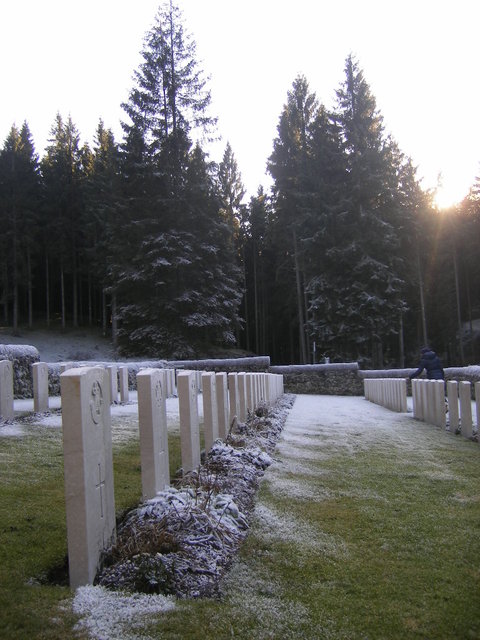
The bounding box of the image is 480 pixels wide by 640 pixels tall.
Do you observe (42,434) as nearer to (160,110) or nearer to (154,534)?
(154,534)

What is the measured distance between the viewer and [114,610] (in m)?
2.07

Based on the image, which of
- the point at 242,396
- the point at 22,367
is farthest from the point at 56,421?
the point at 22,367

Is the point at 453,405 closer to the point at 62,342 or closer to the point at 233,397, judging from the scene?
the point at 233,397

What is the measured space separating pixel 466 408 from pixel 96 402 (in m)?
6.06

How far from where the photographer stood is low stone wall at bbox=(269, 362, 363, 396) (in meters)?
19.1

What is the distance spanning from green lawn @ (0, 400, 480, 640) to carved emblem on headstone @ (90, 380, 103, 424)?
28.8 inches

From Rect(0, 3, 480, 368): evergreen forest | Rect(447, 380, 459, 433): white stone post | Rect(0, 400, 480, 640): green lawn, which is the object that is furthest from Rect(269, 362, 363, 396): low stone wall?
Rect(0, 400, 480, 640): green lawn

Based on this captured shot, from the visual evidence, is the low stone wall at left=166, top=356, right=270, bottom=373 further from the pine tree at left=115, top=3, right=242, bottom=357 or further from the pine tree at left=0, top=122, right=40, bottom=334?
the pine tree at left=0, top=122, right=40, bottom=334

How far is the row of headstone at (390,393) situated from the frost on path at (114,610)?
9661 millimetres

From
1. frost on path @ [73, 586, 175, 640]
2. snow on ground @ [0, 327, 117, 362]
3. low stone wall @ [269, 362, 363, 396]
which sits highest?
snow on ground @ [0, 327, 117, 362]

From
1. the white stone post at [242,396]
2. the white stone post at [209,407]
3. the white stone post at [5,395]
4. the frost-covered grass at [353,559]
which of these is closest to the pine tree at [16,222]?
the white stone post at [5,395]

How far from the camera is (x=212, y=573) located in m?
2.42

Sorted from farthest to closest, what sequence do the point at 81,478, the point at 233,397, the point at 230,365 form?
the point at 230,365, the point at 233,397, the point at 81,478

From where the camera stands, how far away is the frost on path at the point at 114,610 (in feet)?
6.31
